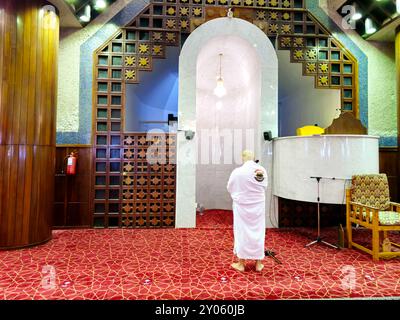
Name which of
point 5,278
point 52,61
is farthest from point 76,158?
point 5,278

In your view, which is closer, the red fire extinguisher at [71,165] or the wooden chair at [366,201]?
the wooden chair at [366,201]

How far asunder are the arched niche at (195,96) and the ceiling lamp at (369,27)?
1.88 metres

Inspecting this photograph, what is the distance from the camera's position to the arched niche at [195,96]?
5215 mm

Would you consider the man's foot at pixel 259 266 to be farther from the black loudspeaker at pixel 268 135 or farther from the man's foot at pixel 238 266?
the black loudspeaker at pixel 268 135

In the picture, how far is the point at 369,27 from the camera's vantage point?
5414 millimetres

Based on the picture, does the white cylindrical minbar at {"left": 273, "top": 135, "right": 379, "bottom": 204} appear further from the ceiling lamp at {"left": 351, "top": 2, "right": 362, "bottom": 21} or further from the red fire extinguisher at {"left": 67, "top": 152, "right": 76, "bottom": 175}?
the red fire extinguisher at {"left": 67, "top": 152, "right": 76, "bottom": 175}

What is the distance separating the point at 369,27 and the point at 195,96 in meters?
3.61

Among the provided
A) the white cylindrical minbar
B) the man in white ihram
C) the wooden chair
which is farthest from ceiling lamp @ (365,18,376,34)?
the man in white ihram

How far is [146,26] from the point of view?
5.38m

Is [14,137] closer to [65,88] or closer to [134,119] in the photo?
[65,88]

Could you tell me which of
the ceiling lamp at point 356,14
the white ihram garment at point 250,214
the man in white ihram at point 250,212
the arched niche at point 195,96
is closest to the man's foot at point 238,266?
the man in white ihram at point 250,212

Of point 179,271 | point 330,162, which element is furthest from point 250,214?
point 330,162
